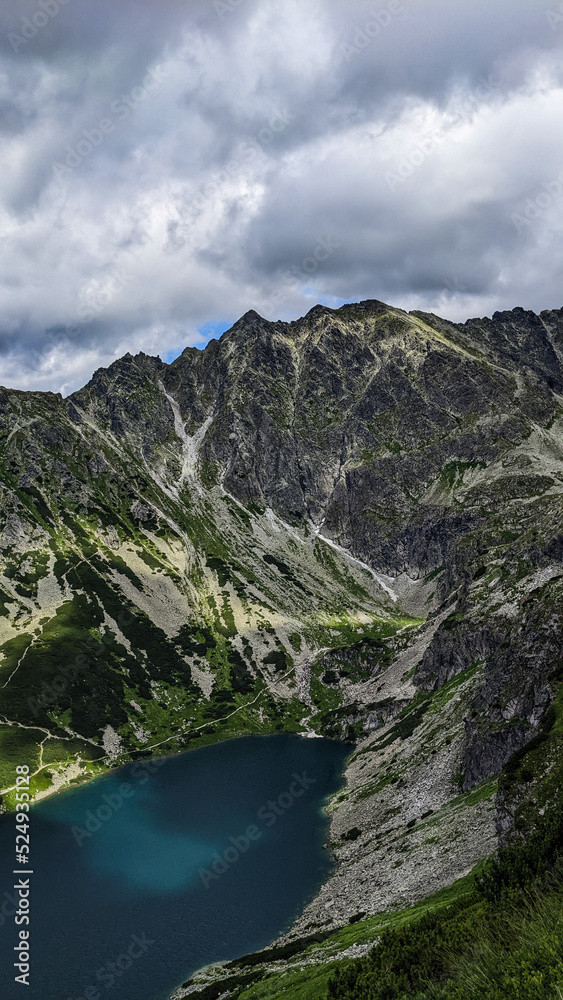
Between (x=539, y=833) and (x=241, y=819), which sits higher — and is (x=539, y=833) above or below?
above

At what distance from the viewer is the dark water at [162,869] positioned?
64000 millimetres

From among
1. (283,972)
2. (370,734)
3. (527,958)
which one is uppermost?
(527,958)

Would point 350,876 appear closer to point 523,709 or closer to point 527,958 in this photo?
point 523,709

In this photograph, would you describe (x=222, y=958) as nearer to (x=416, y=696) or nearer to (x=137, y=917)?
(x=137, y=917)

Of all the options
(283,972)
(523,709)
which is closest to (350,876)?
(283,972)

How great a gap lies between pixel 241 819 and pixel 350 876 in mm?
31704

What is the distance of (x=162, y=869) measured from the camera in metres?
85.8

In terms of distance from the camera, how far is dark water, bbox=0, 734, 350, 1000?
210 feet

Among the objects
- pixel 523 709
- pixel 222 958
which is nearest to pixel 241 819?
pixel 222 958

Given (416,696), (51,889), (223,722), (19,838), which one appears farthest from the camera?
(223,722)

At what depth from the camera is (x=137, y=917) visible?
7250cm

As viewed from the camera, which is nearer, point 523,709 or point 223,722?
point 523,709

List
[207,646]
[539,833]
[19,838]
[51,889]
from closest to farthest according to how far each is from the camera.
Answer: [539,833]
[51,889]
[19,838]
[207,646]

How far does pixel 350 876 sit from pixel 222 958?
65.8 ft
